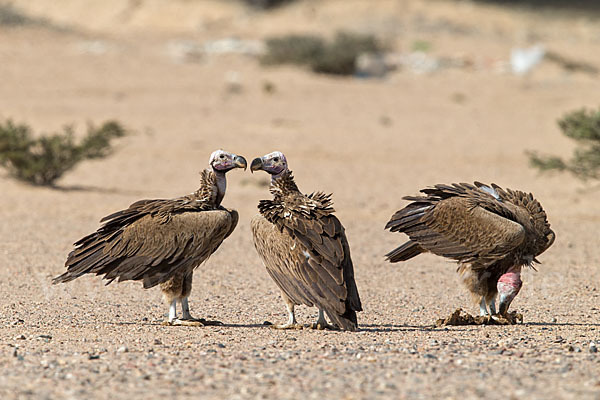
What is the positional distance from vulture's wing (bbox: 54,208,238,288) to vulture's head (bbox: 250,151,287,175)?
516 millimetres

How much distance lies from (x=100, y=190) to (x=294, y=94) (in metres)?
11.5

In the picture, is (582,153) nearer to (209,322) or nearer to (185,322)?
(209,322)

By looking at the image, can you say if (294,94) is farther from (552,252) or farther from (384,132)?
(552,252)

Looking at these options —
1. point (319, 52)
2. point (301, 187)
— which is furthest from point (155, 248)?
point (319, 52)

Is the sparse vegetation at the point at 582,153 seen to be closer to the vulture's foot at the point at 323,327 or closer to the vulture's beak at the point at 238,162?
the vulture's beak at the point at 238,162

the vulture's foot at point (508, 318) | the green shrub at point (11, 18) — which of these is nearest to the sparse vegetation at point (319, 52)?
the green shrub at point (11, 18)

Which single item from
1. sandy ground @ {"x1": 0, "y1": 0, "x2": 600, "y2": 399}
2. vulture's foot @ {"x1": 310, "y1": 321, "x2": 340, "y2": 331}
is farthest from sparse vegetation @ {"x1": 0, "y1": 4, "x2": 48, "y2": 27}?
vulture's foot @ {"x1": 310, "y1": 321, "x2": 340, "y2": 331}

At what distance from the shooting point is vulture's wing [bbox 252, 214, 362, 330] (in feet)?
25.3

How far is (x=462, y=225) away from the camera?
8703 mm

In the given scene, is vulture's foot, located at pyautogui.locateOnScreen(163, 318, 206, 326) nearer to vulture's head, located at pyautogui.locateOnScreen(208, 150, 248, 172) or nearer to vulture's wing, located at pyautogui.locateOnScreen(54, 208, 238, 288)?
vulture's wing, located at pyautogui.locateOnScreen(54, 208, 238, 288)

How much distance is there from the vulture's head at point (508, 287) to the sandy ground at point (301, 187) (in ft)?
0.98

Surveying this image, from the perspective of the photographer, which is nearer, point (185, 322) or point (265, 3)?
point (185, 322)

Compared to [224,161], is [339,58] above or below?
above

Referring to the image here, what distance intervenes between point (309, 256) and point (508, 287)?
6.45ft
